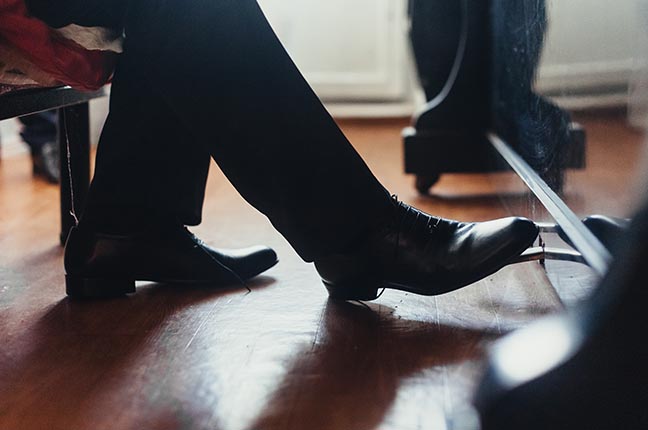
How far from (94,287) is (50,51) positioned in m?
0.28

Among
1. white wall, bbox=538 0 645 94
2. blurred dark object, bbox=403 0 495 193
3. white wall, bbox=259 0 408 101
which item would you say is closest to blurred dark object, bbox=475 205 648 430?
white wall, bbox=538 0 645 94

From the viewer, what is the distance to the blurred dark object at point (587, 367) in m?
0.56

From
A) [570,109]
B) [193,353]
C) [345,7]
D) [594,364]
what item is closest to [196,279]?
[193,353]

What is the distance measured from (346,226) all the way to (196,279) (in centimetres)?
26

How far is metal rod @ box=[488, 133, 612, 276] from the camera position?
727mm

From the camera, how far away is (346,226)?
92 centimetres

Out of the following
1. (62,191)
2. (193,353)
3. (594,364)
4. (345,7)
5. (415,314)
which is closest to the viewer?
(594,364)

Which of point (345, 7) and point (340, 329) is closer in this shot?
point (340, 329)

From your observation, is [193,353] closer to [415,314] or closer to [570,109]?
[415,314]

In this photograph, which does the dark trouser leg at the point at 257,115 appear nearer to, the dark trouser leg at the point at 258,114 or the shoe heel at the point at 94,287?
the dark trouser leg at the point at 258,114

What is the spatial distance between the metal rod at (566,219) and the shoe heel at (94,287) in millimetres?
494

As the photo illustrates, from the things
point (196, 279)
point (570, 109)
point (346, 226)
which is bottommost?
point (196, 279)

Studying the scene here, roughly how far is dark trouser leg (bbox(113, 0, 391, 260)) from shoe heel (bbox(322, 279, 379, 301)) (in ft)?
A: 0.20

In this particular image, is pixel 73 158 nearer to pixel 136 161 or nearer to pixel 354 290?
pixel 136 161
